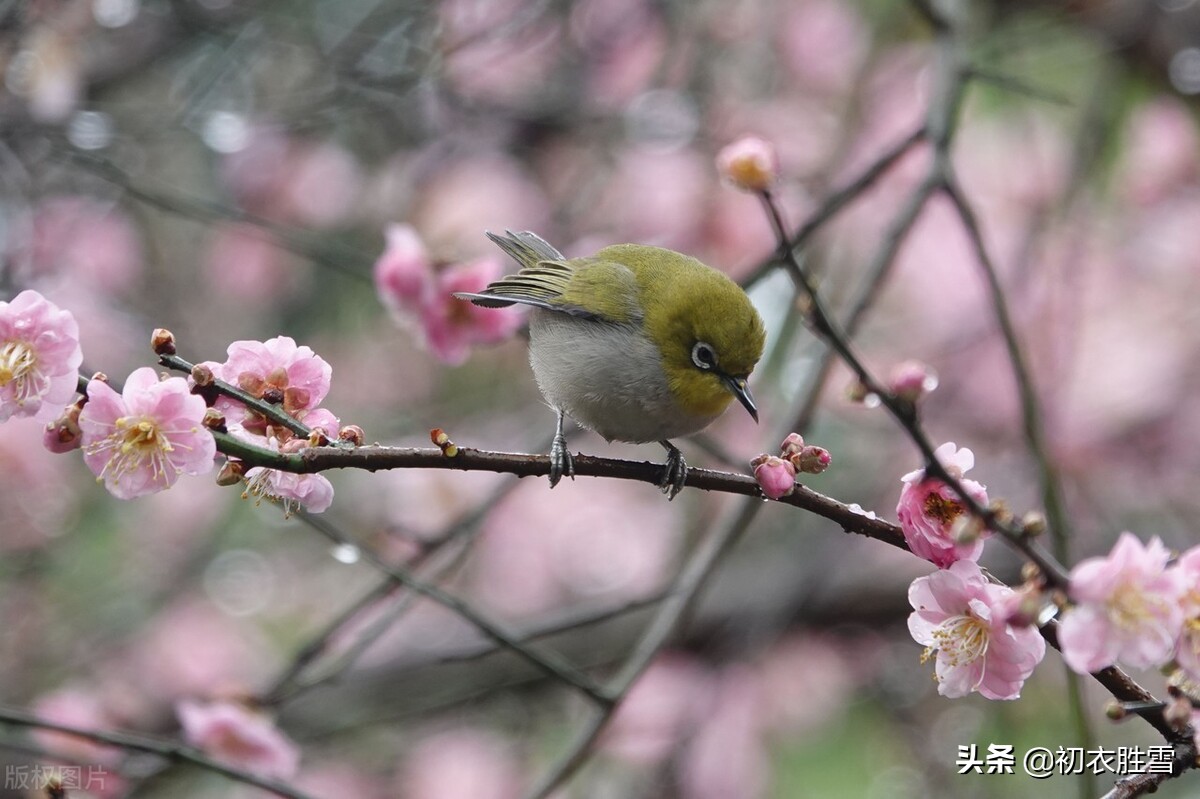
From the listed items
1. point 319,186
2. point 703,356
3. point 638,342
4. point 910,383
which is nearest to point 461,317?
point 638,342

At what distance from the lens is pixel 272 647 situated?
4902 millimetres

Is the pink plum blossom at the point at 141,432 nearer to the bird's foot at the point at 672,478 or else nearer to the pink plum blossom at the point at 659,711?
the bird's foot at the point at 672,478

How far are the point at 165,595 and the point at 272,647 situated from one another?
757 millimetres

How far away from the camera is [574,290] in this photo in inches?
99.0

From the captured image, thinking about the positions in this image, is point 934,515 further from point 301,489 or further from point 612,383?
point 612,383

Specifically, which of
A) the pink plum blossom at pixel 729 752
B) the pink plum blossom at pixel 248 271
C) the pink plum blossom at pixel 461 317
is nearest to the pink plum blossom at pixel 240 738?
the pink plum blossom at pixel 461 317

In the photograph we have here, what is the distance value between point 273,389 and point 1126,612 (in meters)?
1.12

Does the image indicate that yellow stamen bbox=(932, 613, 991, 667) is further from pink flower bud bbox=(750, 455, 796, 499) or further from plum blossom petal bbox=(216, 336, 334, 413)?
plum blossom petal bbox=(216, 336, 334, 413)

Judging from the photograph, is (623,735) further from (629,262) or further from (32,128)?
(32,128)

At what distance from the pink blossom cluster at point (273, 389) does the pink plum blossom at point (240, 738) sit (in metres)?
1.20

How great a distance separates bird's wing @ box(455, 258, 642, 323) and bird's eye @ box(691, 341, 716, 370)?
0.71 ft

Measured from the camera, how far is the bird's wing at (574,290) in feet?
7.91

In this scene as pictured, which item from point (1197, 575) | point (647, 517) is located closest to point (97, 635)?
point (647, 517)

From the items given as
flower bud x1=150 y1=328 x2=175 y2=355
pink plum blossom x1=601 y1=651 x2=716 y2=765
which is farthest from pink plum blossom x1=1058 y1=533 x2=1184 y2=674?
pink plum blossom x1=601 y1=651 x2=716 y2=765
